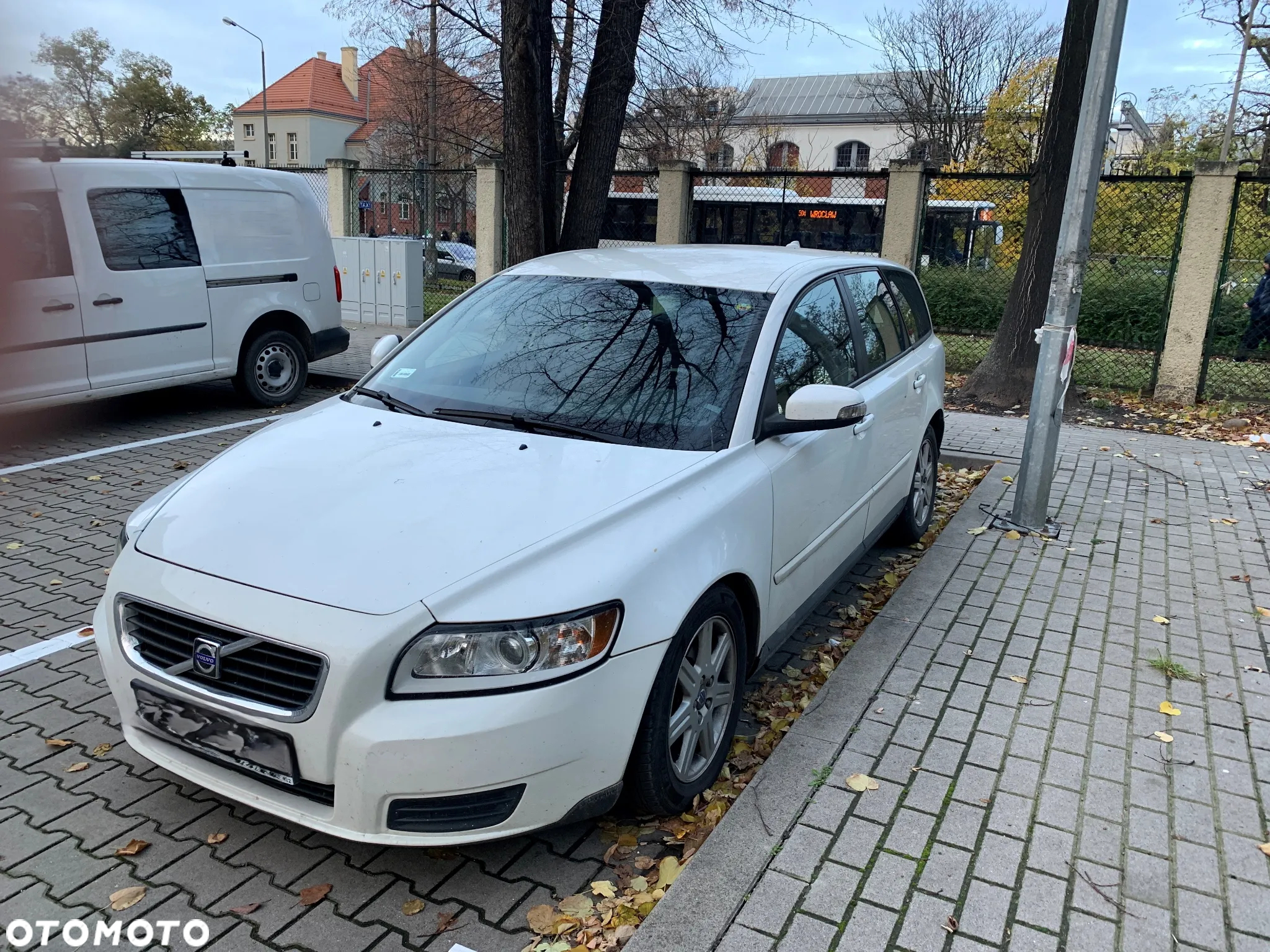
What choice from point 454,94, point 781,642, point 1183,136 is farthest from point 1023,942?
point 1183,136

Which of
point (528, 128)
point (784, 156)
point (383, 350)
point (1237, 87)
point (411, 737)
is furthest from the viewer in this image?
point (784, 156)

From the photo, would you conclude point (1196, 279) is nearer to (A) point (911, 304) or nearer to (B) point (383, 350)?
(A) point (911, 304)

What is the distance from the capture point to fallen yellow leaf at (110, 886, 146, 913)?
2.71m

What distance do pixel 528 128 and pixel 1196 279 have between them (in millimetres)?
7394

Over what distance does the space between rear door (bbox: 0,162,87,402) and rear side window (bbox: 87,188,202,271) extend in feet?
24.2

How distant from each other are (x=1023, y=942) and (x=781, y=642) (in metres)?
1.45

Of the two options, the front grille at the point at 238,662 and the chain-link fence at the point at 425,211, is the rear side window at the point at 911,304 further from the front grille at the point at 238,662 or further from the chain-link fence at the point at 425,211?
the chain-link fence at the point at 425,211

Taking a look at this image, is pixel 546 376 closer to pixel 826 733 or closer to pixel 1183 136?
pixel 826 733

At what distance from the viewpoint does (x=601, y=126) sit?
990 centimetres

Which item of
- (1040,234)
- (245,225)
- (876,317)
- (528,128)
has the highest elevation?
(528,128)

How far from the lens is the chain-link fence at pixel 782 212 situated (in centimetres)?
1378

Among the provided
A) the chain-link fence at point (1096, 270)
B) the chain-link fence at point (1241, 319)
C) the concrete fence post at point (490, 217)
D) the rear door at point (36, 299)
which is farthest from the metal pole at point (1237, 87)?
the rear door at point (36, 299)

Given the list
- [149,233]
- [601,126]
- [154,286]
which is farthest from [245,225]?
[601,126]

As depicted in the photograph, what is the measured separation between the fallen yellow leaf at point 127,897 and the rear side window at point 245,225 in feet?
21.9
